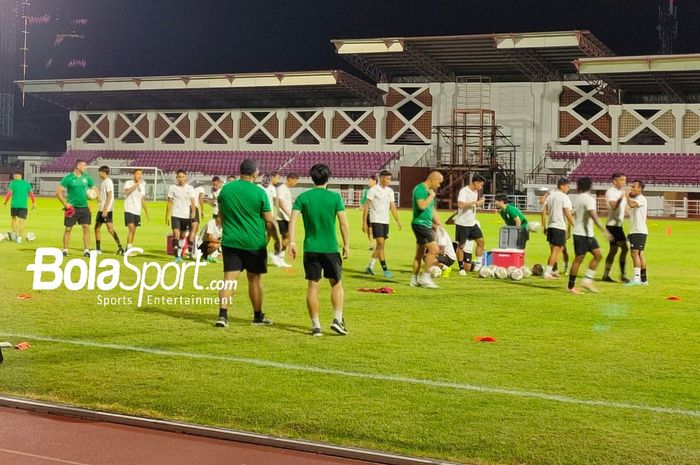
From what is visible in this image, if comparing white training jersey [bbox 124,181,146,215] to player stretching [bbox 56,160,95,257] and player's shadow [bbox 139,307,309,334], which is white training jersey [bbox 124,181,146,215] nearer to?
player stretching [bbox 56,160,95,257]

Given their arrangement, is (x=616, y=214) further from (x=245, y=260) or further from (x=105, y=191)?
(x=105, y=191)

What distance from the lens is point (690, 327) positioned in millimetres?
11289

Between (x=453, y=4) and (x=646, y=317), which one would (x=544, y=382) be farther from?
(x=453, y=4)

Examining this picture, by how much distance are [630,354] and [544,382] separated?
6.39 feet

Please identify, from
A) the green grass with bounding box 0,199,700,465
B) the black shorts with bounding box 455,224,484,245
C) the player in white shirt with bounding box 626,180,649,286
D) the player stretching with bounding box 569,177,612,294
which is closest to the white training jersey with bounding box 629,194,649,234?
the player in white shirt with bounding box 626,180,649,286

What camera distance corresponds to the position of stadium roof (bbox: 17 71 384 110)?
2576 inches

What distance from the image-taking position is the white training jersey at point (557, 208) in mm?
16078

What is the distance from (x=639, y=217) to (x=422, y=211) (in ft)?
14.9

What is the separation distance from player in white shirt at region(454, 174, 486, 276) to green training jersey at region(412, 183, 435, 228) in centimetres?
222

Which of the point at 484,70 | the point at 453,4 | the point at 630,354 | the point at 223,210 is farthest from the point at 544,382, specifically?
the point at 453,4

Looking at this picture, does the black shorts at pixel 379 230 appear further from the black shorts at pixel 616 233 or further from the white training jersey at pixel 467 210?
the black shorts at pixel 616 233

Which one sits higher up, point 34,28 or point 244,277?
point 34,28

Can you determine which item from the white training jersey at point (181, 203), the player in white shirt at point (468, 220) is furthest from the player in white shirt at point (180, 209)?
the player in white shirt at point (468, 220)

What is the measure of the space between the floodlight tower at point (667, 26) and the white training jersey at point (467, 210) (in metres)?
58.0
